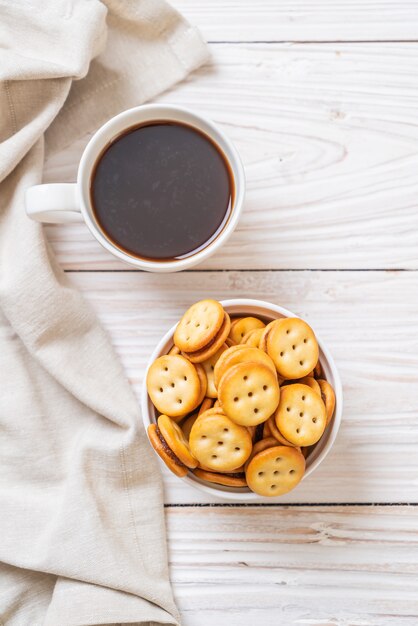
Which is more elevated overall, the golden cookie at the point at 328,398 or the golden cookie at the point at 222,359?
the golden cookie at the point at 222,359

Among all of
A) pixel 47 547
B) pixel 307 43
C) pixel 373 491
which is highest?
pixel 307 43

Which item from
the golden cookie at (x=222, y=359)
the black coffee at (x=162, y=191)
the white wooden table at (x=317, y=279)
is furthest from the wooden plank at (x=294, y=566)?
the black coffee at (x=162, y=191)

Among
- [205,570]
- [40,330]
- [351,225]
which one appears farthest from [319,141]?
[205,570]

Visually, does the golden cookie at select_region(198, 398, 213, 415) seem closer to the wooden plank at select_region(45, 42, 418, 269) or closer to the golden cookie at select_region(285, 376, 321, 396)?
the golden cookie at select_region(285, 376, 321, 396)

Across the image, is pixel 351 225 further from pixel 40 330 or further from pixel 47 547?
pixel 47 547

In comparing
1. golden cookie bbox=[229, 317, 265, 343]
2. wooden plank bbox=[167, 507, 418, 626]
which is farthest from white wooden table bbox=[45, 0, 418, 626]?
golden cookie bbox=[229, 317, 265, 343]

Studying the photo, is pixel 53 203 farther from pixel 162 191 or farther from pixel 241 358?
pixel 241 358

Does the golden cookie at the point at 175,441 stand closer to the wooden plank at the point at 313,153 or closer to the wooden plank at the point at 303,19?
the wooden plank at the point at 313,153
